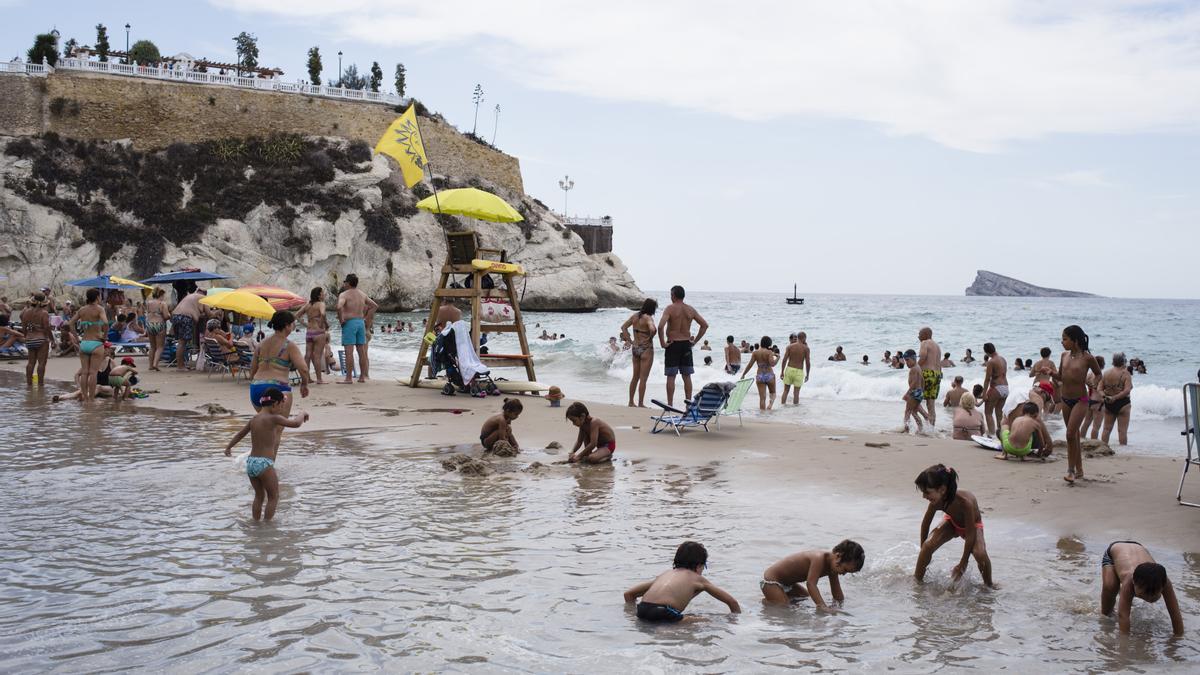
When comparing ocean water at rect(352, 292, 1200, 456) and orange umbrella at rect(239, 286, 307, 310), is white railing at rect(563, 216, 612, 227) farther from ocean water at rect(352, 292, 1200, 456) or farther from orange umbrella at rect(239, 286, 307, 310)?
orange umbrella at rect(239, 286, 307, 310)

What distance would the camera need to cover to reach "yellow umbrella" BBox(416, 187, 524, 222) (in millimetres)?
13820

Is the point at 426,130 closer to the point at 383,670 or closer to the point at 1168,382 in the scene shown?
the point at 1168,382

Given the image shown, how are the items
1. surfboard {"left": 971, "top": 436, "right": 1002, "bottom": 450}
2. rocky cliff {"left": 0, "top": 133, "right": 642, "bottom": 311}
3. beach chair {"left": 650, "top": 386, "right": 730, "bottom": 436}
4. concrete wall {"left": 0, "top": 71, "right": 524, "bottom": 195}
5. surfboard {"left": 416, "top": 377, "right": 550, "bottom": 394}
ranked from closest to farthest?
surfboard {"left": 971, "top": 436, "right": 1002, "bottom": 450} → beach chair {"left": 650, "top": 386, "right": 730, "bottom": 436} → surfboard {"left": 416, "top": 377, "right": 550, "bottom": 394} → rocky cliff {"left": 0, "top": 133, "right": 642, "bottom": 311} → concrete wall {"left": 0, "top": 71, "right": 524, "bottom": 195}

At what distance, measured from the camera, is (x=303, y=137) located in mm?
51625

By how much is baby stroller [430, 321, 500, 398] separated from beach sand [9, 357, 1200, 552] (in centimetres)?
25

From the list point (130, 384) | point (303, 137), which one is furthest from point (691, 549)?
point (303, 137)

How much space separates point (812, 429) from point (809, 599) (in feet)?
21.9

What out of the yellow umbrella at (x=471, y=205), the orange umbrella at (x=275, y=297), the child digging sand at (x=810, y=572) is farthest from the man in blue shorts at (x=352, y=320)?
the child digging sand at (x=810, y=572)

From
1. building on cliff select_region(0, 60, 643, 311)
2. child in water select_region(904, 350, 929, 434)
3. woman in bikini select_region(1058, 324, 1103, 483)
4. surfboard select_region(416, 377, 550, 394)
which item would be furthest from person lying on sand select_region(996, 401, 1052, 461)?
building on cliff select_region(0, 60, 643, 311)

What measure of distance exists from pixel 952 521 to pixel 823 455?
410 centimetres

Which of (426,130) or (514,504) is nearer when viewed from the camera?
(514,504)

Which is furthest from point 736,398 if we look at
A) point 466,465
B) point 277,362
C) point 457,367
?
point 277,362

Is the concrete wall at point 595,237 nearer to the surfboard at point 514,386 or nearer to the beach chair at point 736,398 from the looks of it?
the surfboard at point 514,386

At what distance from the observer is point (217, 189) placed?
1891 inches
